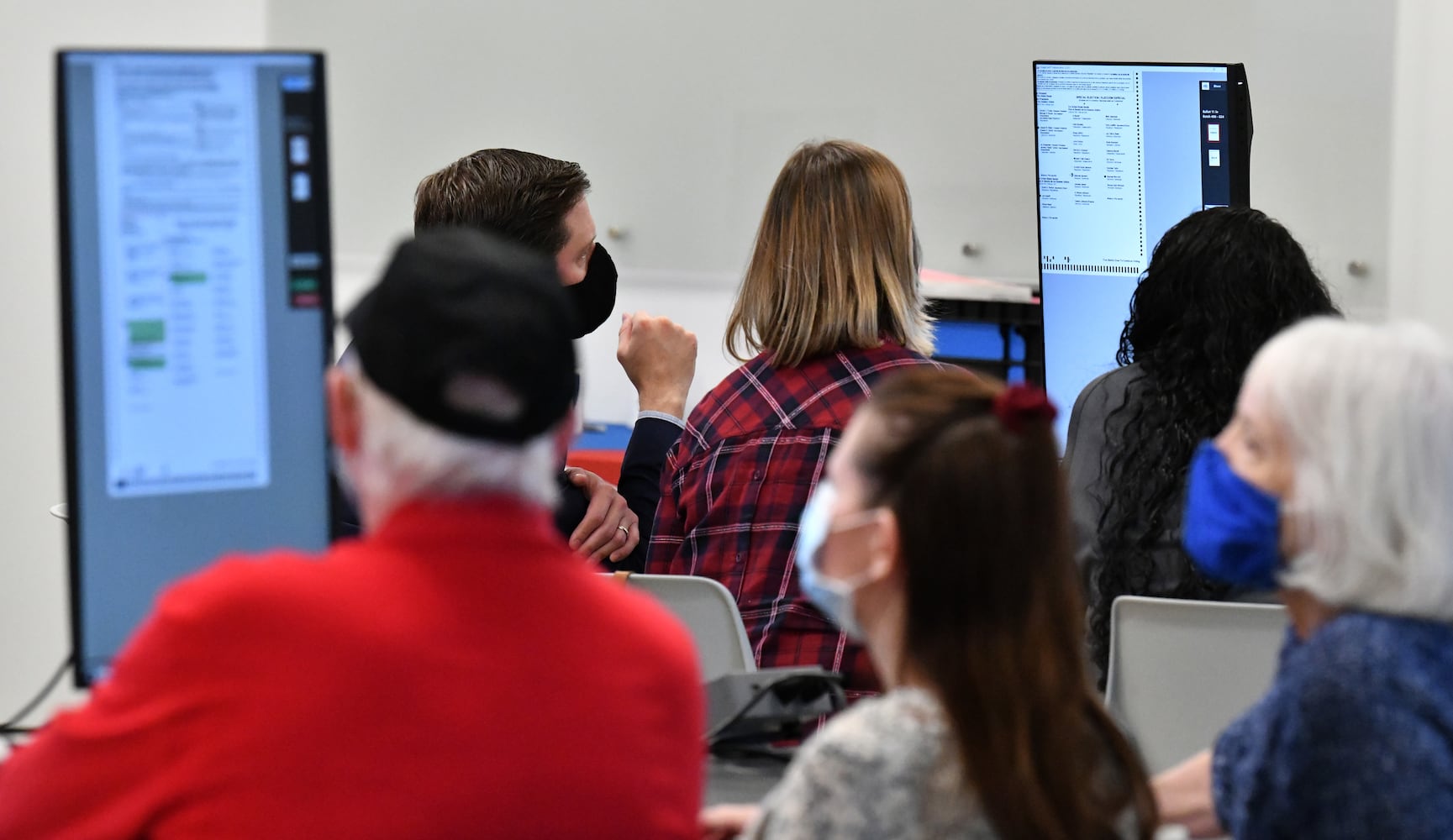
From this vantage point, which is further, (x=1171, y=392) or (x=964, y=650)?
(x=1171, y=392)

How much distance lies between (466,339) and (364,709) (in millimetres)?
247

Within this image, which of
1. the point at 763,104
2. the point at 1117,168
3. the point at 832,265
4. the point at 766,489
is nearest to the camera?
the point at 766,489

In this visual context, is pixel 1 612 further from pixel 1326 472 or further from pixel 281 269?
pixel 1326 472

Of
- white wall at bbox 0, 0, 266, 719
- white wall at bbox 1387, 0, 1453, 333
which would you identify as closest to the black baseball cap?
white wall at bbox 0, 0, 266, 719

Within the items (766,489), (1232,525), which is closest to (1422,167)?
(766,489)

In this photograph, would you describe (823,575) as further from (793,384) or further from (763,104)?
(763,104)

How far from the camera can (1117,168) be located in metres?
2.94

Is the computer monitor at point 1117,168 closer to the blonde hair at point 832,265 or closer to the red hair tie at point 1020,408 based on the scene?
the blonde hair at point 832,265

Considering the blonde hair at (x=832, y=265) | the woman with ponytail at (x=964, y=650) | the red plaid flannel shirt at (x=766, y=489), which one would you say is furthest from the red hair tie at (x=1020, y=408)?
the blonde hair at (x=832, y=265)

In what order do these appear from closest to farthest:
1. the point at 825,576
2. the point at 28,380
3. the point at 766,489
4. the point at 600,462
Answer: the point at 825,576 → the point at 766,489 → the point at 28,380 → the point at 600,462

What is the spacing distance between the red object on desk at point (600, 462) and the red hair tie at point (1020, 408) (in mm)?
2791

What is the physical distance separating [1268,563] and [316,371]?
2.69 feet

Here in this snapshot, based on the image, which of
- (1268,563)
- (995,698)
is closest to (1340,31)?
(1268,563)

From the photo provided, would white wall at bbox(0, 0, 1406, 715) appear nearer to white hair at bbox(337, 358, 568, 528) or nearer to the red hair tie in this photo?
white hair at bbox(337, 358, 568, 528)
